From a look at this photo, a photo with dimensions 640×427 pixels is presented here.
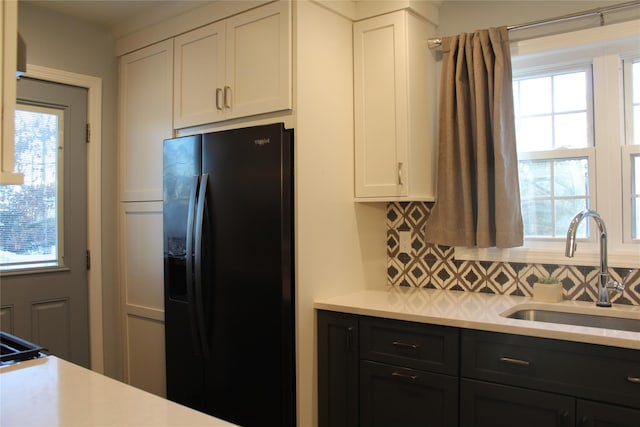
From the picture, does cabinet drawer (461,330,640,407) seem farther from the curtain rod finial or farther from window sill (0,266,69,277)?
window sill (0,266,69,277)

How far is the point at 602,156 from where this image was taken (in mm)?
2324

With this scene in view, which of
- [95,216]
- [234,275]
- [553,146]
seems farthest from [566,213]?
[95,216]

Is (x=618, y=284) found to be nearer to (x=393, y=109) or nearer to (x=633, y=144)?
(x=633, y=144)

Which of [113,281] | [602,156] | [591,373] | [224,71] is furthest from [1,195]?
[602,156]

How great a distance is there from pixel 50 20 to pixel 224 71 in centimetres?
120

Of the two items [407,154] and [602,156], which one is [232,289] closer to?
[407,154]

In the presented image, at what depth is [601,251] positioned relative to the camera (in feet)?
7.07

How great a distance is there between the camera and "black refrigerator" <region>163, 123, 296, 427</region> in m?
2.19

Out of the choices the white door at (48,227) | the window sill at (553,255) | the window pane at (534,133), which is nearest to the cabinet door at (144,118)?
the white door at (48,227)

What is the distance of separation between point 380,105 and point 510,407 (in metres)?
1.51

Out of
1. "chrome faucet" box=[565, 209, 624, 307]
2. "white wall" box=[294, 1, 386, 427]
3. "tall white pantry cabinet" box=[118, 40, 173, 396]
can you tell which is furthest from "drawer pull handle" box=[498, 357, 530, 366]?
"tall white pantry cabinet" box=[118, 40, 173, 396]

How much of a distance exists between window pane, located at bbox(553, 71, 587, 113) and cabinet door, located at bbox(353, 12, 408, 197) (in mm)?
763

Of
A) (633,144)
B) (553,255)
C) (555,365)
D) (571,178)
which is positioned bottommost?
(555,365)

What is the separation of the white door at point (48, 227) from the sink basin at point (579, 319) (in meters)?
2.41
